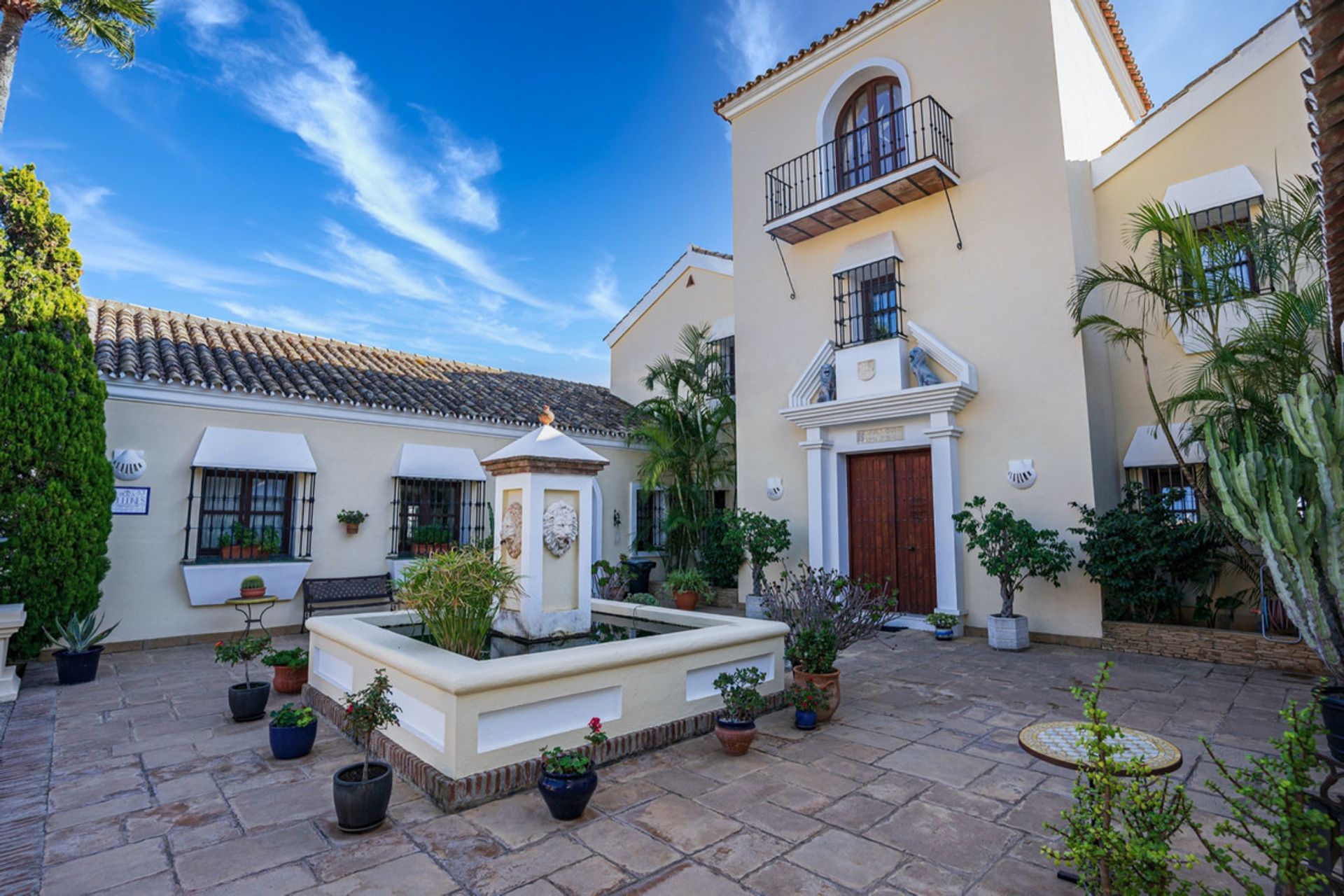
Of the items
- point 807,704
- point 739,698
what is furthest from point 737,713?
point 807,704

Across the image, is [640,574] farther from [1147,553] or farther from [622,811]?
[622,811]

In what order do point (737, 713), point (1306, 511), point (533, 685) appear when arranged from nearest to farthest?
1. point (1306, 511)
2. point (533, 685)
3. point (737, 713)

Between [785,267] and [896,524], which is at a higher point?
[785,267]

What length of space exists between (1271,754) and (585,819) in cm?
478

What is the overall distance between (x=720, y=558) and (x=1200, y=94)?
9.77m

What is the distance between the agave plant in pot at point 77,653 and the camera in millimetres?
6805

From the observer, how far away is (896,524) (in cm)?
1029

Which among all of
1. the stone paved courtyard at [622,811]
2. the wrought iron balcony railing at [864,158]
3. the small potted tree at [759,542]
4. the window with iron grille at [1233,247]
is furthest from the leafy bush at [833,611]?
the wrought iron balcony railing at [864,158]

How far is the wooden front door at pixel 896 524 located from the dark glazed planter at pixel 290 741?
25.6 feet

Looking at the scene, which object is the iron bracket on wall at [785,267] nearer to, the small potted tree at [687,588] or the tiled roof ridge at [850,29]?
the tiled roof ridge at [850,29]

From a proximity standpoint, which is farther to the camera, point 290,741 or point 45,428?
point 45,428

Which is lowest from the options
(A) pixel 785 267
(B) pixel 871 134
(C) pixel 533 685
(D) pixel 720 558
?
(C) pixel 533 685

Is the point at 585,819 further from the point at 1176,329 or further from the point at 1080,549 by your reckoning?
the point at 1176,329

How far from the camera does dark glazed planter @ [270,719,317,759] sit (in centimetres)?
457
